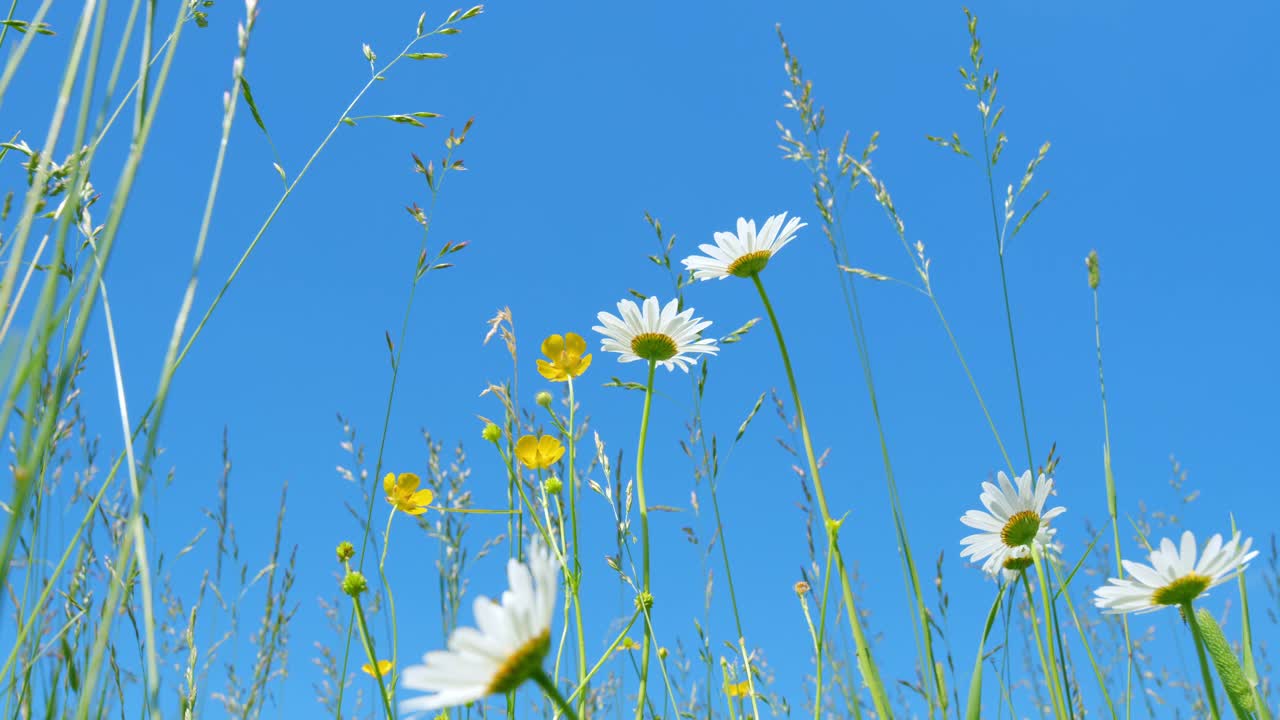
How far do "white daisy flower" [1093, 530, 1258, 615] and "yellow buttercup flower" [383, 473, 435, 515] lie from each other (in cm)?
104

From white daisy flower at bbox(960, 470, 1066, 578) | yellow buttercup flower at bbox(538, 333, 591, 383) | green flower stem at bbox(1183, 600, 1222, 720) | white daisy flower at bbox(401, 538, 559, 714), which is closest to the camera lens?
white daisy flower at bbox(401, 538, 559, 714)

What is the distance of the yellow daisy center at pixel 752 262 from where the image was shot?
1525mm

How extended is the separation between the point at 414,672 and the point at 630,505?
0.90 m

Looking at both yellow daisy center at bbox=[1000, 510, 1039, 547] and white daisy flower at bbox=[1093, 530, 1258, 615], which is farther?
yellow daisy center at bbox=[1000, 510, 1039, 547]

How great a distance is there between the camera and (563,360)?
152cm

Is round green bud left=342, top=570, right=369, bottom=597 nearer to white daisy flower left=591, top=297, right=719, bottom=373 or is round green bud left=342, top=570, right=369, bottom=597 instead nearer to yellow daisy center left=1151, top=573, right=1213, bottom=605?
white daisy flower left=591, top=297, right=719, bottom=373

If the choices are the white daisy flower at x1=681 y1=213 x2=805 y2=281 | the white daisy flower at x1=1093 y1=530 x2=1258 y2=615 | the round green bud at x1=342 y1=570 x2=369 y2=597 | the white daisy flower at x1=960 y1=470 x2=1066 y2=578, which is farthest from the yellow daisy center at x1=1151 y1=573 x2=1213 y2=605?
the round green bud at x1=342 y1=570 x2=369 y2=597

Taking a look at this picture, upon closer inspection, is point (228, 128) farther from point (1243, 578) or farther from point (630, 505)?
point (1243, 578)

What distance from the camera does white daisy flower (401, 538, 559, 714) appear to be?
0.56m

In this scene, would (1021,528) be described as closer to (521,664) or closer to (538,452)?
(538,452)

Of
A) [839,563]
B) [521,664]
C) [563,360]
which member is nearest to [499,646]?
[521,664]

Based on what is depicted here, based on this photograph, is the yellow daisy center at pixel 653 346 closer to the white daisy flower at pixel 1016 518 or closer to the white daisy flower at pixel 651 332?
the white daisy flower at pixel 651 332

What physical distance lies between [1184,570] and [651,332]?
85 cm

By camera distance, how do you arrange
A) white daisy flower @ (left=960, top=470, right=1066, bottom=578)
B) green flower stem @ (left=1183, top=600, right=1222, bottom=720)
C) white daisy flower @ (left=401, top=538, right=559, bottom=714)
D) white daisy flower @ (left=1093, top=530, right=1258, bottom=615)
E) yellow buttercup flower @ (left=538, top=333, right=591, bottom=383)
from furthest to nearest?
yellow buttercup flower @ (left=538, top=333, right=591, bottom=383), white daisy flower @ (left=960, top=470, right=1066, bottom=578), white daisy flower @ (left=1093, top=530, right=1258, bottom=615), green flower stem @ (left=1183, top=600, right=1222, bottom=720), white daisy flower @ (left=401, top=538, right=559, bottom=714)
